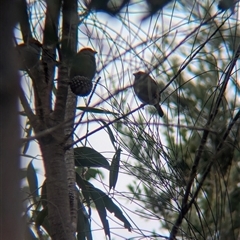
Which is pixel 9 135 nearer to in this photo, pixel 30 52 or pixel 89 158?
pixel 30 52

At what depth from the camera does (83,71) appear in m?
1.53

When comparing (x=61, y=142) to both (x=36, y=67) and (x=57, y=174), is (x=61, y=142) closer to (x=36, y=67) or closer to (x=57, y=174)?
(x=57, y=174)

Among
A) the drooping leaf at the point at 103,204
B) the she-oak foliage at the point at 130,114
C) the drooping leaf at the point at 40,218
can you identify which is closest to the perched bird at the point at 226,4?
the she-oak foliage at the point at 130,114

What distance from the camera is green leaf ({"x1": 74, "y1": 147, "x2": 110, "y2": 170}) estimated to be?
2.00 meters

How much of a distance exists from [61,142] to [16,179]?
815 millimetres

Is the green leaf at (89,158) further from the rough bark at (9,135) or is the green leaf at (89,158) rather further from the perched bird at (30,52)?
the rough bark at (9,135)

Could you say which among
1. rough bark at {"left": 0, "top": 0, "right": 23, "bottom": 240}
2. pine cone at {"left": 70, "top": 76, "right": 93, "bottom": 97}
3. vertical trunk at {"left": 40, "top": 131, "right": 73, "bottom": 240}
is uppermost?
pine cone at {"left": 70, "top": 76, "right": 93, "bottom": 97}

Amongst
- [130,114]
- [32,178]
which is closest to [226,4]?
[130,114]

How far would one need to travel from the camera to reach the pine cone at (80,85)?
162 centimetres

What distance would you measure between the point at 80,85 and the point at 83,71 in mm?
105

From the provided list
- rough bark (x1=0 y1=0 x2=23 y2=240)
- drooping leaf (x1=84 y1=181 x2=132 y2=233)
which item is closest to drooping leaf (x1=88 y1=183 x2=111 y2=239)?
drooping leaf (x1=84 y1=181 x2=132 y2=233)

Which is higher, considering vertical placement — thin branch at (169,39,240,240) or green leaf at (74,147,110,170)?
green leaf at (74,147,110,170)

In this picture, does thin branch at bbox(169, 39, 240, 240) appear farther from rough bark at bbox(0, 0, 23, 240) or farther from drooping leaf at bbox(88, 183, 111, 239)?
rough bark at bbox(0, 0, 23, 240)

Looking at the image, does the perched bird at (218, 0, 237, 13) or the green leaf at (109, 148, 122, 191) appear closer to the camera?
the perched bird at (218, 0, 237, 13)
